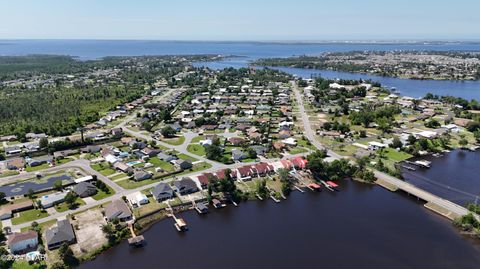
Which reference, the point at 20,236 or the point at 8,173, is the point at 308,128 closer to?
the point at 8,173

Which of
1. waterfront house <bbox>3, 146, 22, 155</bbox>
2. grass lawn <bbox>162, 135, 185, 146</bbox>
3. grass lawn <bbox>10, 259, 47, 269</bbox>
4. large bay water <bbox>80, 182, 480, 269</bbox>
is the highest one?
waterfront house <bbox>3, 146, 22, 155</bbox>

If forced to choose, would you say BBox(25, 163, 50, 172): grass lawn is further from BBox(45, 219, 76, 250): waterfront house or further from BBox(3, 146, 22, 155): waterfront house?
BBox(45, 219, 76, 250): waterfront house

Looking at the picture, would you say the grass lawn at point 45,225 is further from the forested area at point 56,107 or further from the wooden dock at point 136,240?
the forested area at point 56,107

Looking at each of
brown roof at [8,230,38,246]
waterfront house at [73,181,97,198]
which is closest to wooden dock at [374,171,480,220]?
waterfront house at [73,181,97,198]

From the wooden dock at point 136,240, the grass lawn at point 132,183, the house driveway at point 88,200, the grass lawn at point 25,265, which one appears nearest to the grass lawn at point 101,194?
the house driveway at point 88,200

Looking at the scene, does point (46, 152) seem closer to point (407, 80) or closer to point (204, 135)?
point (204, 135)

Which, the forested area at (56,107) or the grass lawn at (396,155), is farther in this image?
the forested area at (56,107)
